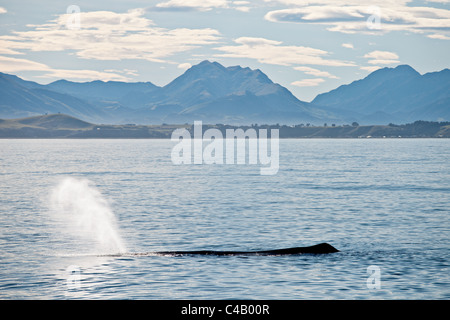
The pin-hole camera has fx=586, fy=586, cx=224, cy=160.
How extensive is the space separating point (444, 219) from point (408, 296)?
121ft

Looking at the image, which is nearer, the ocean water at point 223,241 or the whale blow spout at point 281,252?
the ocean water at point 223,241

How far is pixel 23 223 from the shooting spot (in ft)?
208

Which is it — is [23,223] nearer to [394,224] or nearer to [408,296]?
[394,224]

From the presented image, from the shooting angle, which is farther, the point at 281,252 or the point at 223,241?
the point at 223,241

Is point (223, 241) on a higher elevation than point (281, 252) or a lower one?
lower

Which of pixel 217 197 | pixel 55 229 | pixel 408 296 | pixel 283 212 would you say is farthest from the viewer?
pixel 217 197

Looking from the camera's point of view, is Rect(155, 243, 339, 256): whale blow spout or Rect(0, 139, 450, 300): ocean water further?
Rect(155, 243, 339, 256): whale blow spout

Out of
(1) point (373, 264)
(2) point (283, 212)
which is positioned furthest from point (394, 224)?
(1) point (373, 264)

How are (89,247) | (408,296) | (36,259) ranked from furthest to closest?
(89,247), (36,259), (408,296)

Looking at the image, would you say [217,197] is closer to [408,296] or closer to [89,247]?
[89,247]
